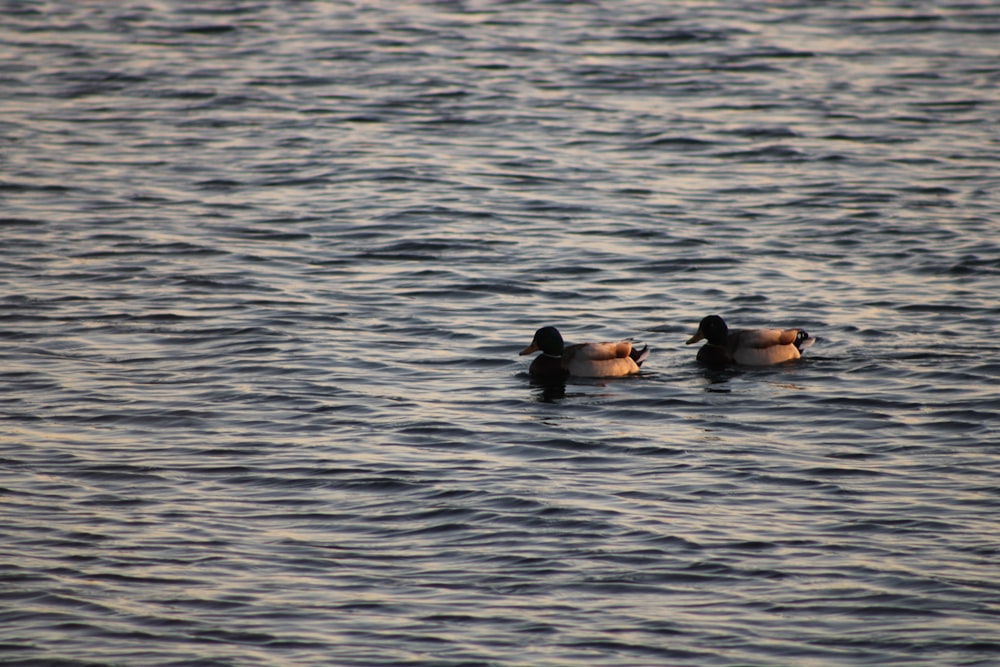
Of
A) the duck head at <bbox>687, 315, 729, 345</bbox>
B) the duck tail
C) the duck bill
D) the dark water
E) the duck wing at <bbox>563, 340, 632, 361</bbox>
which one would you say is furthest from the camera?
the duck bill

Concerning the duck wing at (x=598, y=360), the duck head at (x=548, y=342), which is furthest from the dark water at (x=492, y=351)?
the duck head at (x=548, y=342)

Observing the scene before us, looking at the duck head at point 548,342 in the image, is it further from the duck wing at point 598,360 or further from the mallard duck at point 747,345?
the mallard duck at point 747,345

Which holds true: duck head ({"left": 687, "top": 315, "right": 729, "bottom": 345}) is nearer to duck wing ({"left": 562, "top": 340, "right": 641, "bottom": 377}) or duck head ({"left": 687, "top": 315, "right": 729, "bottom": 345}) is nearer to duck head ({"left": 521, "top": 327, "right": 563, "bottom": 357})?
duck wing ({"left": 562, "top": 340, "right": 641, "bottom": 377})

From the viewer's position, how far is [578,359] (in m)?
14.7

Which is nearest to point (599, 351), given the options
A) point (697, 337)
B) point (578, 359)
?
point (578, 359)

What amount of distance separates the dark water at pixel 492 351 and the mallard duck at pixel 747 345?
0.62 feet

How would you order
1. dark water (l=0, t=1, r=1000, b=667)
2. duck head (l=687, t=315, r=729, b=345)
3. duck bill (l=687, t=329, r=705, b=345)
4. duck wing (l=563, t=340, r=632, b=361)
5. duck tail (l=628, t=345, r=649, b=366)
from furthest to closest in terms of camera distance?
duck bill (l=687, t=329, r=705, b=345)
duck head (l=687, t=315, r=729, b=345)
duck tail (l=628, t=345, r=649, b=366)
duck wing (l=563, t=340, r=632, b=361)
dark water (l=0, t=1, r=1000, b=667)

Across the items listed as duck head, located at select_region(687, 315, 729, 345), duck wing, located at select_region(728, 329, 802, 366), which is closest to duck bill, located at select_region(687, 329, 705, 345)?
duck head, located at select_region(687, 315, 729, 345)

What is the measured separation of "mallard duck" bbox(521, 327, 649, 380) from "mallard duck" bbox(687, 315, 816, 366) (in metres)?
0.74

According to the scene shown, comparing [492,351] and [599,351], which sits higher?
[599,351]

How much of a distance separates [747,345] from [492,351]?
265cm

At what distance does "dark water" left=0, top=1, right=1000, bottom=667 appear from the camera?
938 centimetres

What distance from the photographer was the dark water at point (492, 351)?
9.38 meters

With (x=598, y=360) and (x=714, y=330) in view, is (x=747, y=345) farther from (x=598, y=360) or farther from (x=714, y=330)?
(x=598, y=360)
